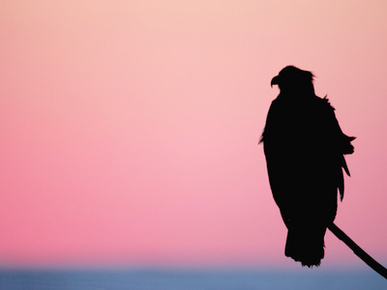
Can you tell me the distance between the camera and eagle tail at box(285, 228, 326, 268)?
3.59ft

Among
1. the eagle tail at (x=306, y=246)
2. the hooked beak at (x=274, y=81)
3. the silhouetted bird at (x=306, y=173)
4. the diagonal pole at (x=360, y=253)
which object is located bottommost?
the diagonal pole at (x=360, y=253)

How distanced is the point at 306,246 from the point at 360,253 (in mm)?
452

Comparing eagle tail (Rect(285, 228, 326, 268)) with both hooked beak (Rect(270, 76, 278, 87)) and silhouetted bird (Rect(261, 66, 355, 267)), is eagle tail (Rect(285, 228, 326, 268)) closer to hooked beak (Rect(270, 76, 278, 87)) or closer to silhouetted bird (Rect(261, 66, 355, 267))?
silhouetted bird (Rect(261, 66, 355, 267))

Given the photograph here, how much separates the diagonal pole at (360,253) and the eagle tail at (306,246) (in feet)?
1.11

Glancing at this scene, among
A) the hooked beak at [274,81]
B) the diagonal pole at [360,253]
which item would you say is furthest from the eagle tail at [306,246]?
the hooked beak at [274,81]

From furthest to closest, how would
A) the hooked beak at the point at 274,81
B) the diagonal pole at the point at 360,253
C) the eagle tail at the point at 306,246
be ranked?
the hooked beak at the point at 274,81
the eagle tail at the point at 306,246
the diagonal pole at the point at 360,253

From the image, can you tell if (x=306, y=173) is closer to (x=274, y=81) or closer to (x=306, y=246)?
(x=306, y=246)

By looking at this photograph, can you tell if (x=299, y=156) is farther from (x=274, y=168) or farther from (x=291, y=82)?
(x=291, y=82)

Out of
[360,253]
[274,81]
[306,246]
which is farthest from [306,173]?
[360,253]

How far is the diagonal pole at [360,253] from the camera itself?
644 mm

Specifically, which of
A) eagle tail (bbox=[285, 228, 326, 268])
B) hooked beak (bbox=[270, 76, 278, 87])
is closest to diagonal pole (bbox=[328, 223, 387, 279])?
eagle tail (bbox=[285, 228, 326, 268])

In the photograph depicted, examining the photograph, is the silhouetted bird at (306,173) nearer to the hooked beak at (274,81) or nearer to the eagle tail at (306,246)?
the eagle tail at (306,246)

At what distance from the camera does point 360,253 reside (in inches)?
27.2

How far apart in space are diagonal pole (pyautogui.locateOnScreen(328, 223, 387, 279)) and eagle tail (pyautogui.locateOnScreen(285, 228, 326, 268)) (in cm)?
34
